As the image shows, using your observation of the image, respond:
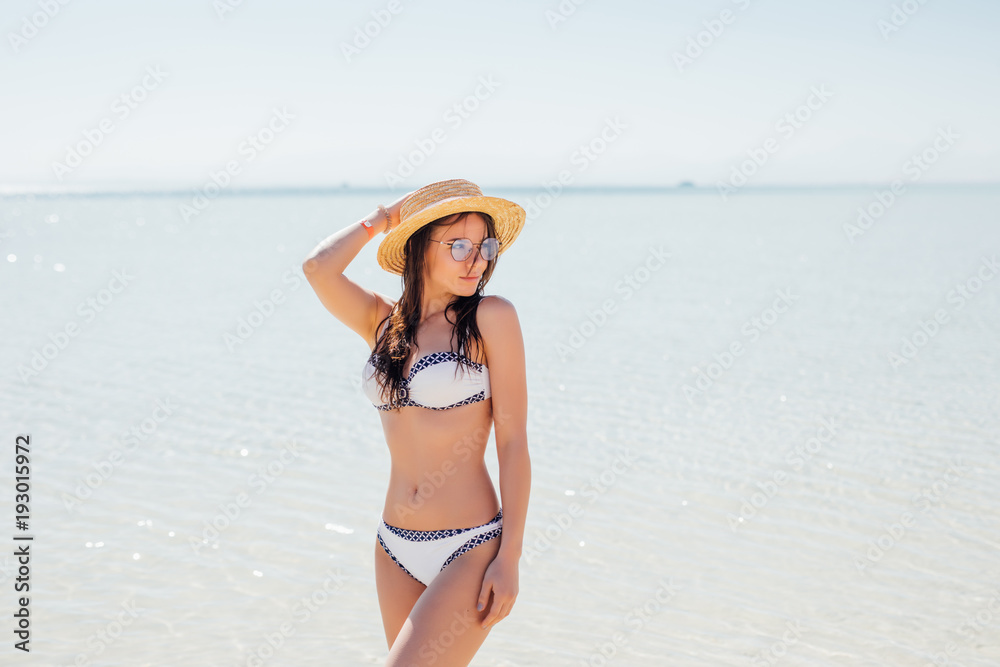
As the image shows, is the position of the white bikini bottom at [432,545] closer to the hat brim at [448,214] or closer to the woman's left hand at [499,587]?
the woman's left hand at [499,587]

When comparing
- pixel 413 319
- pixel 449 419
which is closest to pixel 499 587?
pixel 449 419

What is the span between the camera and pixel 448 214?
9.93ft

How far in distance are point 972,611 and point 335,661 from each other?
11.9 feet

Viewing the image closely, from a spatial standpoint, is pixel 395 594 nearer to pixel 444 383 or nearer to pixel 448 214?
pixel 444 383

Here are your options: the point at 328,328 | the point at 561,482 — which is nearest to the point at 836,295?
the point at 328,328

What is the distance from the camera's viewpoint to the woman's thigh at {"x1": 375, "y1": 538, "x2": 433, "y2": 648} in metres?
3.02

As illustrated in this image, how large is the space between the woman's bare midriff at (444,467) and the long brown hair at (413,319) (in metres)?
0.12

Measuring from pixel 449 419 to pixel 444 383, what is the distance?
5.4 inches

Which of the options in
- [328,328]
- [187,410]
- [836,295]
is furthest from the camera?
[836,295]

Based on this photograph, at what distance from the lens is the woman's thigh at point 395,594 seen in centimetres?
302

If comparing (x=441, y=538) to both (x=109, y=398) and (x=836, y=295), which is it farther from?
(x=836, y=295)

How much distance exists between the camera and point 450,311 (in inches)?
119

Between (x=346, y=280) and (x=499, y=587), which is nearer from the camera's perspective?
(x=499, y=587)

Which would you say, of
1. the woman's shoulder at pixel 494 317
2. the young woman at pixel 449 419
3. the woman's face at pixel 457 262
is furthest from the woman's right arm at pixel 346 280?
the woman's shoulder at pixel 494 317
